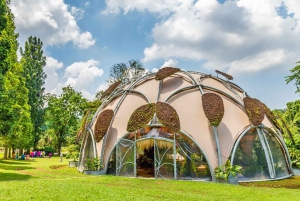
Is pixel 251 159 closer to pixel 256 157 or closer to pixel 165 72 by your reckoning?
pixel 256 157

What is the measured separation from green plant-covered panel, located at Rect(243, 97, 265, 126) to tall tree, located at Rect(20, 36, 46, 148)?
130ft

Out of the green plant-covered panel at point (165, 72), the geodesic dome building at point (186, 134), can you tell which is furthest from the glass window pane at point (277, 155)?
the green plant-covered panel at point (165, 72)

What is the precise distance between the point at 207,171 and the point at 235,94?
708 cm

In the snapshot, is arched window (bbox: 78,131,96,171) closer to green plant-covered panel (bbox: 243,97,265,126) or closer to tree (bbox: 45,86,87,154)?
green plant-covered panel (bbox: 243,97,265,126)

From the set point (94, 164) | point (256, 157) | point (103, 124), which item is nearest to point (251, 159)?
point (256, 157)

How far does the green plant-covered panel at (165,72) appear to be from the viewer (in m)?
19.6

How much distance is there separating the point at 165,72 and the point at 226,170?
28.8 ft

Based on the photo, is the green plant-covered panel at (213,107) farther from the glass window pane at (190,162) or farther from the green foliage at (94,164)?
the green foliage at (94,164)

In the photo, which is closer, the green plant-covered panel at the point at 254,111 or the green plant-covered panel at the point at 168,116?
the green plant-covered panel at the point at 168,116

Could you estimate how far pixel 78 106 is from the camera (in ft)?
170

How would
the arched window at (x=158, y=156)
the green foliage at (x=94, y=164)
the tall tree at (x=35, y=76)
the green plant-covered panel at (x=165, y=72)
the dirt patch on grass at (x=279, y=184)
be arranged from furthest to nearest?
the tall tree at (x=35, y=76), the green plant-covered panel at (x=165, y=72), the green foliage at (x=94, y=164), the arched window at (x=158, y=156), the dirt patch on grass at (x=279, y=184)

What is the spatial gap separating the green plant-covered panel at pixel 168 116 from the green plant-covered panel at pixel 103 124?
4.38 m

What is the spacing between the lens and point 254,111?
17281 mm

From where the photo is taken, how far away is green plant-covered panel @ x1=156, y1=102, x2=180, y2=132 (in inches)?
647
